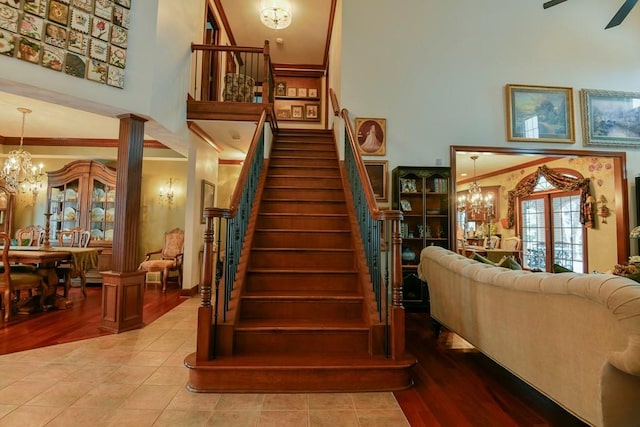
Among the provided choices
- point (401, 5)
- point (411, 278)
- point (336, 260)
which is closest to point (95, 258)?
point (336, 260)

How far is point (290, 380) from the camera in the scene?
7.13 ft

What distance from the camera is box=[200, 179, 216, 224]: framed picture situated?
17.4 feet

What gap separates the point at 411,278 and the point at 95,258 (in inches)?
178

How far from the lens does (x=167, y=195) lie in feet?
21.0

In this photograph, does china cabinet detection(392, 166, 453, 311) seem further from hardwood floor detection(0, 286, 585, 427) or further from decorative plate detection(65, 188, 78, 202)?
decorative plate detection(65, 188, 78, 202)

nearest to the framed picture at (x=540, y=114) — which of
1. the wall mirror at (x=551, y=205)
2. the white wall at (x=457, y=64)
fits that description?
the white wall at (x=457, y=64)

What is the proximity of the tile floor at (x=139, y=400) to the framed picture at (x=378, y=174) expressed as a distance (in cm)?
296

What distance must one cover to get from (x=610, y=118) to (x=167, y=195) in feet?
25.3

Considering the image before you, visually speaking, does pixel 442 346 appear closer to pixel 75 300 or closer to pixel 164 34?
pixel 164 34

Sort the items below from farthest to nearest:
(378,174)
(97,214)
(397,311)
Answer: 1. (97,214)
2. (378,174)
3. (397,311)

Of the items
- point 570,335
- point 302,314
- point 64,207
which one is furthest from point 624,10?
point 64,207

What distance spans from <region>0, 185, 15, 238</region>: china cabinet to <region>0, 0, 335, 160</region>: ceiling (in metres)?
1.16

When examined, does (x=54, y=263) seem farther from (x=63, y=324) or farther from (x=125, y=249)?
(x=125, y=249)

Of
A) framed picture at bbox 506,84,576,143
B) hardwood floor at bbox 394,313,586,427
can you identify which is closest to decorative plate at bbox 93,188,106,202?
hardwood floor at bbox 394,313,586,427
